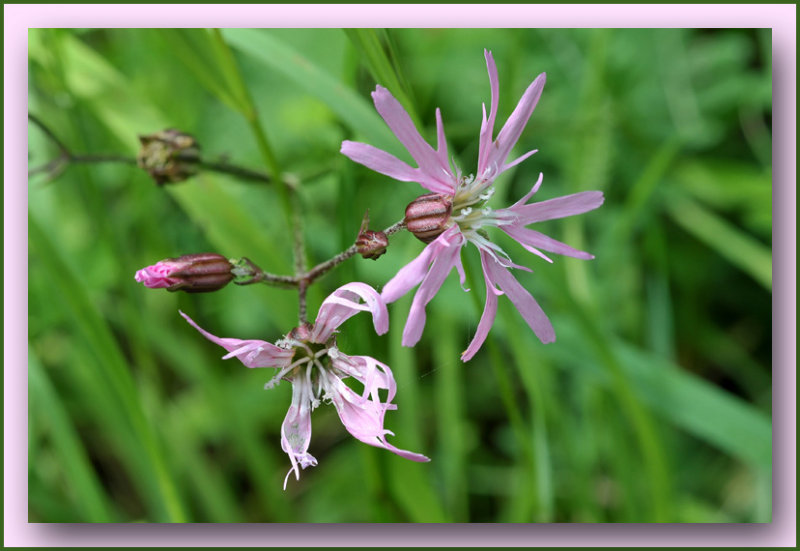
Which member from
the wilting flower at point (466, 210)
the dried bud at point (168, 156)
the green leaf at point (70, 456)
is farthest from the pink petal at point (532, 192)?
the green leaf at point (70, 456)

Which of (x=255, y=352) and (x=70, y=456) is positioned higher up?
(x=255, y=352)

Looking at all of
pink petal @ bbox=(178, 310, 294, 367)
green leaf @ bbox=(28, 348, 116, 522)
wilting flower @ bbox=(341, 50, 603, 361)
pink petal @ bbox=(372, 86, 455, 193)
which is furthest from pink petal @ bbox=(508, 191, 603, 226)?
green leaf @ bbox=(28, 348, 116, 522)

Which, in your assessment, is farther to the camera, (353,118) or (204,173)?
(204,173)

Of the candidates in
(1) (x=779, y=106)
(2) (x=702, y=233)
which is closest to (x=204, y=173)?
(1) (x=779, y=106)

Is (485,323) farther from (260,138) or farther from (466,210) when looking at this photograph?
(260,138)

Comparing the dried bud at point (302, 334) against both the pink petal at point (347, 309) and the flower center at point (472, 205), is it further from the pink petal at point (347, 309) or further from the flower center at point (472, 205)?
the flower center at point (472, 205)

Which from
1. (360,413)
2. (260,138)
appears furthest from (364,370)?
(260,138)

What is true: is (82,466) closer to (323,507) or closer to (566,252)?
(323,507)
